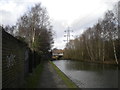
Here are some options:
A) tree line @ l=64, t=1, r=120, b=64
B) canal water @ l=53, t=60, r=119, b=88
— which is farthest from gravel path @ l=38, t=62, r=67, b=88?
tree line @ l=64, t=1, r=120, b=64

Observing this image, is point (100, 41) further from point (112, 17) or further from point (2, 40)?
point (2, 40)

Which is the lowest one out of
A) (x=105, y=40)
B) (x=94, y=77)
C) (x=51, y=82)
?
(x=94, y=77)

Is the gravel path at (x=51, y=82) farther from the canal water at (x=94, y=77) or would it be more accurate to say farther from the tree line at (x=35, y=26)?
the tree line at (x=35, y=26)

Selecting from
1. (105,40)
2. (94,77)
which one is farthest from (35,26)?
(105,40)

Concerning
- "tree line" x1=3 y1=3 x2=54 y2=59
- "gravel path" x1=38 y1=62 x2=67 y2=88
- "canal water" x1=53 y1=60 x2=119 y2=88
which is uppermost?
"tree line" x1=3 y1=3 x2=54 y2=59

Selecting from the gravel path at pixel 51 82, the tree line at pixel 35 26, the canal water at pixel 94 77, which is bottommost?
the canal water at pixel 94 77

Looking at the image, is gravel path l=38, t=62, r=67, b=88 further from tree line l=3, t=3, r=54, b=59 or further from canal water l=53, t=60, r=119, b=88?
tree line l=3, t=3, r=54, b=59

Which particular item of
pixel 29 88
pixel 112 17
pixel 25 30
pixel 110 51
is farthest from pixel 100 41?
pixel 29 88

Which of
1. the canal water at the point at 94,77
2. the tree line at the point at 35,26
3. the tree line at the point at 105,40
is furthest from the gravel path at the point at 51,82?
the tree line at the point at 105,40

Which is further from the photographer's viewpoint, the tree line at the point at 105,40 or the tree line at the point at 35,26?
the tree line at the point at 105,40

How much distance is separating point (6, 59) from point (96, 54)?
164ft

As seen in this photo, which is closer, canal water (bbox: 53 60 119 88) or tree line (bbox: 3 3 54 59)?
canal water (bbox: 53 60 119 88)

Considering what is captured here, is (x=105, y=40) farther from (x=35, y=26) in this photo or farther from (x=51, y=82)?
(x=51, y=82)

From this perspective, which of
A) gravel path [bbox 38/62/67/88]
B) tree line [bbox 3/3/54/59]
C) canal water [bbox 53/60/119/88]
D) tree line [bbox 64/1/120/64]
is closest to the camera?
gravel path [bbox 38/62/67/88]
